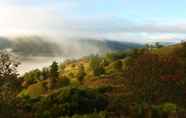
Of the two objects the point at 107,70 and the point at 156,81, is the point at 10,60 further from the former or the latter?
the point at 107,70

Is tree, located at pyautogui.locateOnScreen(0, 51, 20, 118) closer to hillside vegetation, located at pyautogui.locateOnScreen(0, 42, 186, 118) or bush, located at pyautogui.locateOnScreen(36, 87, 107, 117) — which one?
hillside vegetation, located at pyautogui.locateOnScreen(0, 42, 186, 118)

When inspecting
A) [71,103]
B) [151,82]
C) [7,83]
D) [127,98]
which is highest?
[7,83]

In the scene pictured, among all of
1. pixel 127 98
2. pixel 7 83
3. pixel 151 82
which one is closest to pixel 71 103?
pixel 7 83

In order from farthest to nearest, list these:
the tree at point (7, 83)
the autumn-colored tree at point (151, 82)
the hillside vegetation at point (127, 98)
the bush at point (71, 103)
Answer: the autumn-colored tree at point (151, 82), the bush at point (71, 103), the hillside vegetation at point (127, 98), the tree at point (7, 83)

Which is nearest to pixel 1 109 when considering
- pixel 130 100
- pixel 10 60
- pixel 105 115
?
pixel 10 60

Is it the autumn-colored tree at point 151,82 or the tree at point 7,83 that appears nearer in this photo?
the tree at point 7,83

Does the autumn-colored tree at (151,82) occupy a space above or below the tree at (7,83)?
below

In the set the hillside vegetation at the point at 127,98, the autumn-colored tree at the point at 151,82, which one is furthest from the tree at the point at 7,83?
the autumn-colored tree at the point at 151,82

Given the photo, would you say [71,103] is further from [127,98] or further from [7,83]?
[127,98]

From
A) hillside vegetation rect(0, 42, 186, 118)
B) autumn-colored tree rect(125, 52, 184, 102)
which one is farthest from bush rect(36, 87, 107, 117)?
autumn-colored tree rect(125, 52, 184, 102)

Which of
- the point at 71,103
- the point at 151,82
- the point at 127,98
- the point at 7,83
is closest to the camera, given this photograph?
the point at 7,83

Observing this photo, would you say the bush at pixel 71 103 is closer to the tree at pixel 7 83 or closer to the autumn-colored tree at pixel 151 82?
the tree at pixel 7 83

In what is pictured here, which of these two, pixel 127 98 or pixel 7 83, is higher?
pixel 7 83

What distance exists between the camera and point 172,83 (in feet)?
152
